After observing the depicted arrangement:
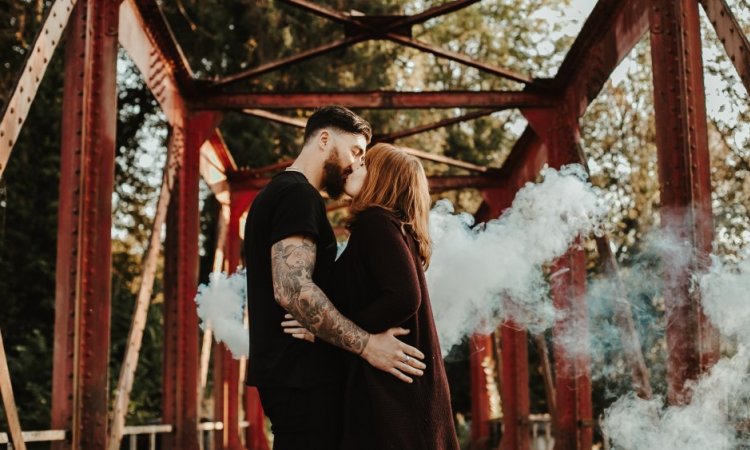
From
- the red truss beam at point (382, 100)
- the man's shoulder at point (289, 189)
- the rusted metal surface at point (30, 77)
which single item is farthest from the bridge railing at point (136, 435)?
the red truss beam at point (382, 100)

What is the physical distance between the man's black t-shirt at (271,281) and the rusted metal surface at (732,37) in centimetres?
280

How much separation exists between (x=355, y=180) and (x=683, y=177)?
2.75 m

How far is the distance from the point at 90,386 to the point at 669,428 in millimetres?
3556

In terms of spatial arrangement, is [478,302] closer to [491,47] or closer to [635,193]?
[635,193]

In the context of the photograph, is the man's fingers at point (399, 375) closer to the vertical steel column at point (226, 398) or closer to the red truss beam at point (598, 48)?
the red truss beam at point (598, 48)

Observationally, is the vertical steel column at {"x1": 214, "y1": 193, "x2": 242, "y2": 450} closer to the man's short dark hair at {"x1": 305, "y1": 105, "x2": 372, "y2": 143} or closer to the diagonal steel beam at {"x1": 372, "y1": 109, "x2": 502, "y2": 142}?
the diagonal steel beam at {"x1": 372, "y1": 109, "x2": 502, "y2": 142}

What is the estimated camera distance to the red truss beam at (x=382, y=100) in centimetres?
1025

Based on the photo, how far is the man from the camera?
369 cm

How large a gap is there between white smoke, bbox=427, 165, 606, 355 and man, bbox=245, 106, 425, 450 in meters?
4.03

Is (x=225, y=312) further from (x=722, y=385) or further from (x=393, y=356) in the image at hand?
(x=393, y=356)

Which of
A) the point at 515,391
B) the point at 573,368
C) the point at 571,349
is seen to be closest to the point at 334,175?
the point at 571,349

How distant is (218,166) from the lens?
13469mm

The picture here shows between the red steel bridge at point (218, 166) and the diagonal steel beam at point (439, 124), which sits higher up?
the diagonal steel beam at point (439, 124)

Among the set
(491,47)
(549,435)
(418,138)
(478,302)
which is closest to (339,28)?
(418,138)
